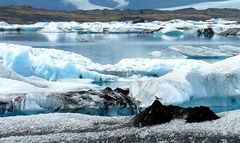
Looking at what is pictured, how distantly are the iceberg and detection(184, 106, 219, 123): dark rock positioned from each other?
532cm

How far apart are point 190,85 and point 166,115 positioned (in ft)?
24.0

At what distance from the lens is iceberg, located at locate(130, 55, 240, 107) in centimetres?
2014

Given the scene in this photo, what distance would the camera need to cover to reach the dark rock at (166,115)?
1395 centimetres

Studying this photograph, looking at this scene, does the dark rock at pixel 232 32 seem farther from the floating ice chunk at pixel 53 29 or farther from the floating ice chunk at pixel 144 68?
the floating ice chunk at pixel 144 68

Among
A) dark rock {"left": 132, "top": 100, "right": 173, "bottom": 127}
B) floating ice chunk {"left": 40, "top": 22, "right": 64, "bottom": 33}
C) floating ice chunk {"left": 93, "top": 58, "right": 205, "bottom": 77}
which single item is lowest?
floating ice chunk {"left": 40, "top": 22, "right": 64, "bottom": 33}

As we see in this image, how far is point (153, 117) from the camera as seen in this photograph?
14023 mm

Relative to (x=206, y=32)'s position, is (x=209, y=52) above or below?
above

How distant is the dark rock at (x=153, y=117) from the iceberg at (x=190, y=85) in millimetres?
5455

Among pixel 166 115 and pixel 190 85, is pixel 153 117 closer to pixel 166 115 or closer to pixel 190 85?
pixel 166 115

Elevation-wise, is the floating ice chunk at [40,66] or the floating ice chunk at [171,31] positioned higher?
the floating ice chunk at [40,66]

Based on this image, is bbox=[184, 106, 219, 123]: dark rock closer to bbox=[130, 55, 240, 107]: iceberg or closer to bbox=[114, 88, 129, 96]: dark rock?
bbox=[130, 55, 240, 107]: iceberg

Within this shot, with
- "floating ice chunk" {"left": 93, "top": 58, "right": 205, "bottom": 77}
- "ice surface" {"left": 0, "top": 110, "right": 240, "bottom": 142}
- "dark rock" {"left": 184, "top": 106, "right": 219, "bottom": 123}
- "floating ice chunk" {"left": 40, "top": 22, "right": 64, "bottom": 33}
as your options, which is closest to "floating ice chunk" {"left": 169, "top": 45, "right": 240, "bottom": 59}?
"floating ice chunk" {"left": 93, "top": 58, "right": 205, "bottom": 77}

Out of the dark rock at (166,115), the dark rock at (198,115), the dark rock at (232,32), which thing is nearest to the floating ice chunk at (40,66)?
the dark rock at (166,115)

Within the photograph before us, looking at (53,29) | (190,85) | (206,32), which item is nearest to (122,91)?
(190,85)
